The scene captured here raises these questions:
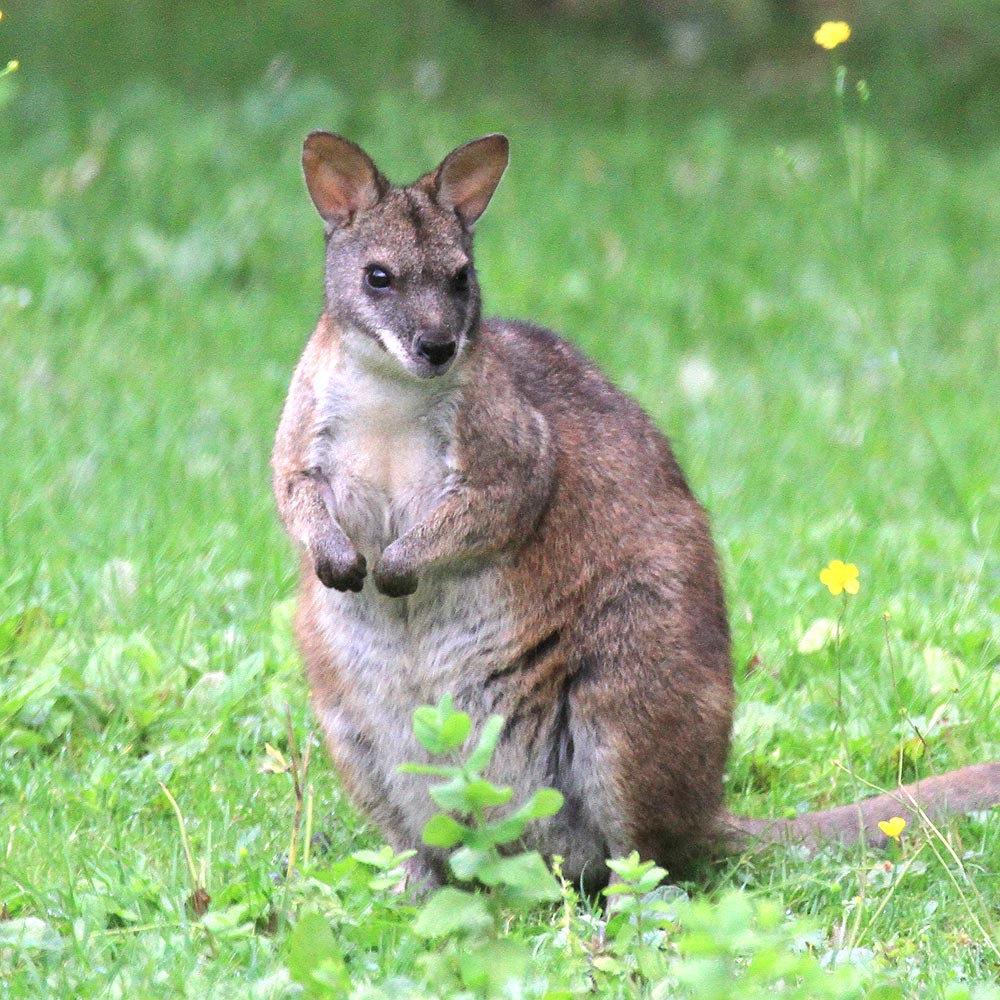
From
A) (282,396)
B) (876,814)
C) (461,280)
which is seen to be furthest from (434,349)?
(282,396)

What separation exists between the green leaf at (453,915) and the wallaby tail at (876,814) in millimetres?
1217

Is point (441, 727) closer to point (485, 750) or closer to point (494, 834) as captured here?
point (485, 750)

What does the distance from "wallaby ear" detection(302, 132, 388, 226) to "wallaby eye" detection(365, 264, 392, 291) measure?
7.8 inches

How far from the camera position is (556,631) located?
137 inches

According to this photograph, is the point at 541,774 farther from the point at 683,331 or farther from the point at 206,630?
the point at 683,331

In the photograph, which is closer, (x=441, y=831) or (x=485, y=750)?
(x=485, y=750)

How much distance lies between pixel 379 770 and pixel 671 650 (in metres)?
0.65

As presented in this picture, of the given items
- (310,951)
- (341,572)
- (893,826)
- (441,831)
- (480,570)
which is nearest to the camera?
(441,831)

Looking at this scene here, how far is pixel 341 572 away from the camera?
3.44m

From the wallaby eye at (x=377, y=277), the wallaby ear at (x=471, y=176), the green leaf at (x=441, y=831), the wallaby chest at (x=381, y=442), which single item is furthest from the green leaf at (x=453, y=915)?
the wallaby ear at (x=471, y=176)

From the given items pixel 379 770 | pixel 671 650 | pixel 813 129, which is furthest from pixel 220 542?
pixel 813 129

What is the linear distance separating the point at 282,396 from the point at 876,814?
3542mm

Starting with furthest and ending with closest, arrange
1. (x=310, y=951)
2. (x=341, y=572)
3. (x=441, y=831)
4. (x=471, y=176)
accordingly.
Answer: (x=471, y=176)
(x=341, y=572)
(x=310, y=951)
(x=441, y=831)

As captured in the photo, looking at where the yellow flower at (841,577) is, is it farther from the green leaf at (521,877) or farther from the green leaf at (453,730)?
the green leaf at (453,730)
